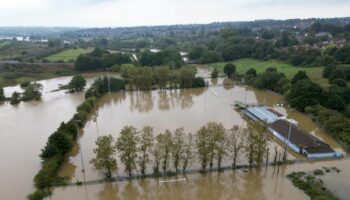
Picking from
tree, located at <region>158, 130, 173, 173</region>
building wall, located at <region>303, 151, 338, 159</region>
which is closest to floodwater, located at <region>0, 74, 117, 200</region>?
tree, located at <region>158, 130, 173, 173</region>

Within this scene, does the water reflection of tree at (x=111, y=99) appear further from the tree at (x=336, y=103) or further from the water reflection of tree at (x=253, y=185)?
the tree at (x=336, y=103)

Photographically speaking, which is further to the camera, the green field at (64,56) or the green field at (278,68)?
the green field at (64,56)

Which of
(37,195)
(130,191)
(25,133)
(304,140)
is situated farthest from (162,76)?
(37,195)

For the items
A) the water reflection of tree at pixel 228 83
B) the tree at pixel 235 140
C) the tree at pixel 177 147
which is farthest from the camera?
the water reflection of tree at pixel 228 83

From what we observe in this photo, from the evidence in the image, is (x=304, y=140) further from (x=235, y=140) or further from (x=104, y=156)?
(x=104, y=156)

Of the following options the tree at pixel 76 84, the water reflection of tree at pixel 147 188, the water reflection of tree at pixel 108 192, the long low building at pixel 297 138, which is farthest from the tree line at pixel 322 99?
the tree at pixel 76 84

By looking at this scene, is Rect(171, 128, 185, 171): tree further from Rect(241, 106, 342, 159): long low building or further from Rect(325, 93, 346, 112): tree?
Rect(325, 93, 346, 112): tree

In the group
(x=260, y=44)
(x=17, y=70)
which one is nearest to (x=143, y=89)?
(x=17, y=70)
